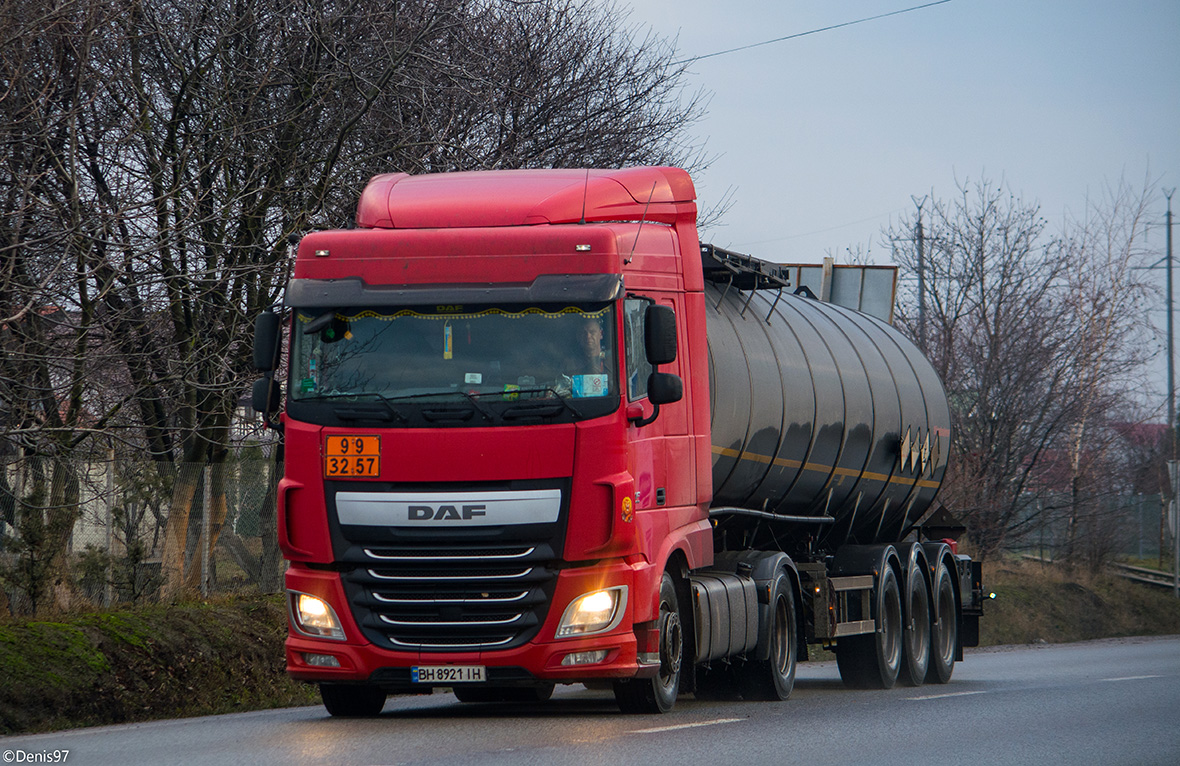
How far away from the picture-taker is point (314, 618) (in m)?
10.1

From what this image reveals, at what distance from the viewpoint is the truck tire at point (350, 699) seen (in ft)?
35.8

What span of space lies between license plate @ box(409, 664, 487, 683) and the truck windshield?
1.63 metres

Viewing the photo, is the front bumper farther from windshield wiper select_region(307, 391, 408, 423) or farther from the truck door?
windshield wiper select_region(307, 391, 408, 423)

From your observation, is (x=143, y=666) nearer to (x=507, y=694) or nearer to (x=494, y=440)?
(x=507, y=694)

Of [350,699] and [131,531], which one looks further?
[131,531]

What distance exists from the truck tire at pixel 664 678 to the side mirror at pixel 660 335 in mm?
1574

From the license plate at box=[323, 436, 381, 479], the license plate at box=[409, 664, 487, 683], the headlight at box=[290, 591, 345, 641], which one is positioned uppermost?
the license plate at box=[323, 436, 381, 479]

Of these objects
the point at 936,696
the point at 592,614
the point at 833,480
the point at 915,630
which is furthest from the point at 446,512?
the point at 915,630

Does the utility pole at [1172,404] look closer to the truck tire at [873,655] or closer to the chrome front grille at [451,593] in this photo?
the truck tire at [873,655]

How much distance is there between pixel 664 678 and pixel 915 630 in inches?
274

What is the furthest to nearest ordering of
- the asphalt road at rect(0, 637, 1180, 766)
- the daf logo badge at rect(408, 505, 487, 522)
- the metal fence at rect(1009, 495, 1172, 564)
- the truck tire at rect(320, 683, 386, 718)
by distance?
the metal fence at rect(1009, 495, 1172, 564) < the truck tire at rect(320, 683, 386, 718) < the daf logo badge at rect(408, 505, 487, 522) < the asphalt road at rect(0, 637, 1180, 766)

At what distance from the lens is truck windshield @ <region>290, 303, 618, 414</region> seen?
983 cm

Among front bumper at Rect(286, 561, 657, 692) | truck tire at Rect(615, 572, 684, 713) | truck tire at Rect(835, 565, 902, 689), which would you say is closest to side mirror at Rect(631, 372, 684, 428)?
front bumper at Rect(286, 561, 657, 692)

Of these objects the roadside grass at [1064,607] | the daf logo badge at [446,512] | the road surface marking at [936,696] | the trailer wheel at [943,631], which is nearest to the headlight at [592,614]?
the daf logo badge at [446,512]
